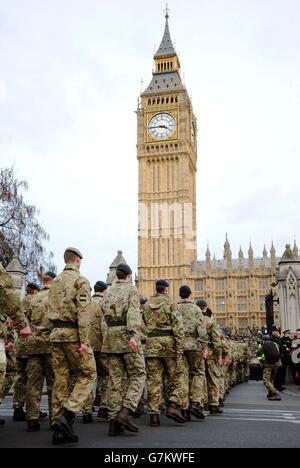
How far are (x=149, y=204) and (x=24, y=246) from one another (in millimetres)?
48470

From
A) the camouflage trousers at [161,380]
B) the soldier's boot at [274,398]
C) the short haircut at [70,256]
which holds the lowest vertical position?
the soldier's boot at [274,398]

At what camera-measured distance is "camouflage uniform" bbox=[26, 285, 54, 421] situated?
6277 millimetres

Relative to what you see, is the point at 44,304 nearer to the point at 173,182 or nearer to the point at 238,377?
the point at 238,377

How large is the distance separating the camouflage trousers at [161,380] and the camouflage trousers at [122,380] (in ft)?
1.53

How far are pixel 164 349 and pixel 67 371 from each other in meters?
1.63

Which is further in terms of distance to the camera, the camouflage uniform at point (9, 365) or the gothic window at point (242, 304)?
the gothic window at point (242, 304)

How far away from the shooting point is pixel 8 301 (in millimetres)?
5305

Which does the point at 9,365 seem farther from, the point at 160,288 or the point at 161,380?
the point at 160,288

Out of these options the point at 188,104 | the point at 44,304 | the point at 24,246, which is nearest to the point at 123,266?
the point at 44,304

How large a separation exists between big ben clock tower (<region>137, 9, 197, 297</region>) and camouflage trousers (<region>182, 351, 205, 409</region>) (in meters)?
66.5

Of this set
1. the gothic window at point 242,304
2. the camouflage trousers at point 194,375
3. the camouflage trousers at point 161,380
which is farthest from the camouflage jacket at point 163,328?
the gothic window at point 242,304

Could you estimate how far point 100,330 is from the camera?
778cm

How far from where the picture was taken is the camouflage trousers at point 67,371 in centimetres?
523

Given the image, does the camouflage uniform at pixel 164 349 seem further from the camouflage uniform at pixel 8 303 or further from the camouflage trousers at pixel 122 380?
the camouflage uniform at pixel 8 303
